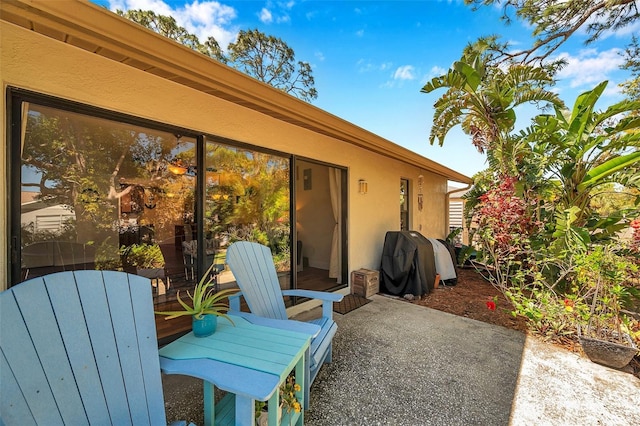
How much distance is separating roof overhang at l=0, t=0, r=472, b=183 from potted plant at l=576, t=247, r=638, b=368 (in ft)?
11.0

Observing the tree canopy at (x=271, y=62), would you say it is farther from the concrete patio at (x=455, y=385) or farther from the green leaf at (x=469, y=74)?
the concrete patio at (x=455, y=385)

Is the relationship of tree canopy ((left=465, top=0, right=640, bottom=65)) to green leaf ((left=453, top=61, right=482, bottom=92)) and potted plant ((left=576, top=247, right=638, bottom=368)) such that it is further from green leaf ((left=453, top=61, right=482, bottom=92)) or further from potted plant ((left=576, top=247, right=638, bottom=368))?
potted plant ((left=576, top=247, right=638, bottom=368))

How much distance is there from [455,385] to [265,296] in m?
1.78

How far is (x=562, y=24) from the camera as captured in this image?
4.68m

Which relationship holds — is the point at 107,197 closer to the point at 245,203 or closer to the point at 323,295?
the point at 245,203

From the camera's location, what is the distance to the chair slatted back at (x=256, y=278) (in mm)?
2193

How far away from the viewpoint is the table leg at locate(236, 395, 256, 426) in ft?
3.81

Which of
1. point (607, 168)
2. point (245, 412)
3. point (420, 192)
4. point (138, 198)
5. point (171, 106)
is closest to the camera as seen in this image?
point (245, 412)

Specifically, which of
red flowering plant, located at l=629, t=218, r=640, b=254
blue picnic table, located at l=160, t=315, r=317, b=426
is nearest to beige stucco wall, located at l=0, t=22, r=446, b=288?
blue picnic table, located at l=160, t=315, r=317, b=426

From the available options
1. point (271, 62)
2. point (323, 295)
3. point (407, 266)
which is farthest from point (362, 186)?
point (271, 62)

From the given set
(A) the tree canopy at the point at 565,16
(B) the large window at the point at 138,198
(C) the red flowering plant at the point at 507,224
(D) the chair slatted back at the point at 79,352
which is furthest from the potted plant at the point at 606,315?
(A) the tree canopy at the point at 565,16

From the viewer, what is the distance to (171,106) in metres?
2.51

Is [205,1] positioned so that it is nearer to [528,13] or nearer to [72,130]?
[72,130]

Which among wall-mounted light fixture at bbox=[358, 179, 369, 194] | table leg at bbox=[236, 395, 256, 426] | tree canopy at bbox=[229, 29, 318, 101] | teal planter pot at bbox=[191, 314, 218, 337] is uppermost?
tree canopy at bbox=[229, 29, 318, 101]
